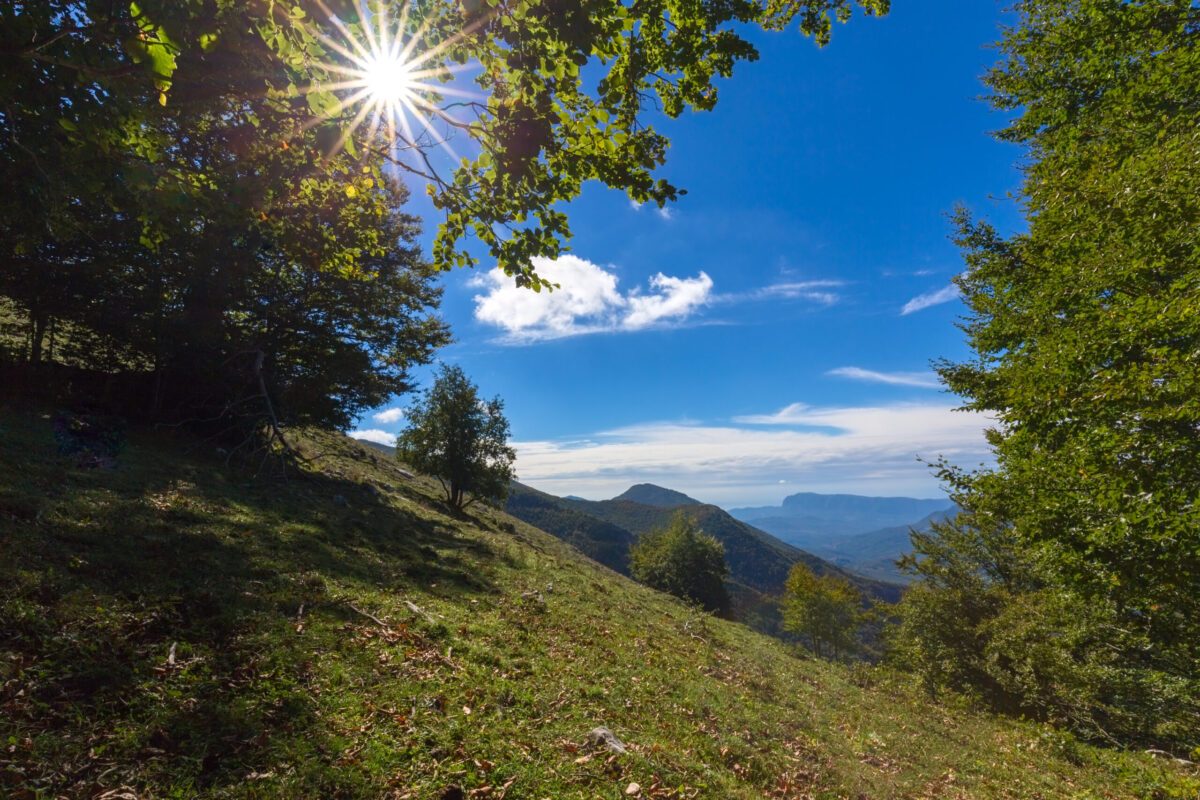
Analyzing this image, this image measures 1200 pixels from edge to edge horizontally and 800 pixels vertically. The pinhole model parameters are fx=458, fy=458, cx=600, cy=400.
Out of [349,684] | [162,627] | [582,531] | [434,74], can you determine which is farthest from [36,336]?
[582,531]

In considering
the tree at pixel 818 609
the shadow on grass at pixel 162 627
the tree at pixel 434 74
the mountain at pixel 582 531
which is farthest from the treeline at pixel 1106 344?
the mountain at pixel 582 531

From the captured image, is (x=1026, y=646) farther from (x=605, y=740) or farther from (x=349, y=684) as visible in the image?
(x=349, y=684)

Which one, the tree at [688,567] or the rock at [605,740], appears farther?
the tree at [688,567]

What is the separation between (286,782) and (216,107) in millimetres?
7588

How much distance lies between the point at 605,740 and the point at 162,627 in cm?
686

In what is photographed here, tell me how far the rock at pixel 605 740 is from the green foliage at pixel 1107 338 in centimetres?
984

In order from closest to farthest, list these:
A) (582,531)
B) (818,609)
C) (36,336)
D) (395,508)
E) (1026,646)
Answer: (36,336) → (1026,646) → (395,508) → (818,609) → (582,531)

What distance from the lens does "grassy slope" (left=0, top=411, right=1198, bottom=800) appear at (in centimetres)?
506

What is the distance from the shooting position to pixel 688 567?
56.8 metres

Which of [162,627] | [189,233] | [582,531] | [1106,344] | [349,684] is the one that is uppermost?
[189,233]

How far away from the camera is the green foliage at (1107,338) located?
872 centimetres

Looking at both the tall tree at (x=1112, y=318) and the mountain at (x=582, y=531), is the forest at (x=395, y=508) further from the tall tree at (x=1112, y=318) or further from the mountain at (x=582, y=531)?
the mountain at (x=582, y=531)

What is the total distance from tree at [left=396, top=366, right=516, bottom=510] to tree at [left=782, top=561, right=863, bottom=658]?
4310 centimetres

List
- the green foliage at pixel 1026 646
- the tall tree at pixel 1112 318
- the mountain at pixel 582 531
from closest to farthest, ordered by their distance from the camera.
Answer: the tall tree at pixel 1112 318
the green foliage at pixel 1026 646
the mountain at pixel 582 531
